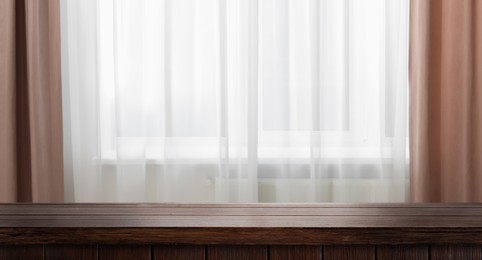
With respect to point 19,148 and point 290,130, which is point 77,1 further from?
point 290,130

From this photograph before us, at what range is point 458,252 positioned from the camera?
35.5 inches

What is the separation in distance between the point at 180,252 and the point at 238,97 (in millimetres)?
1231

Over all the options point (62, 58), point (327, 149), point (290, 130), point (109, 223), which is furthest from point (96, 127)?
point (109, 223)

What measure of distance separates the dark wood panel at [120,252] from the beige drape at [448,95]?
4.49ft

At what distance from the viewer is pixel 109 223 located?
930mm

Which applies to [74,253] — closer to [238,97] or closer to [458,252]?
[458,252]

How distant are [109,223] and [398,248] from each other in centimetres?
47

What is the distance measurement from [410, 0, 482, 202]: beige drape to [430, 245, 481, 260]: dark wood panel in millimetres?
1157

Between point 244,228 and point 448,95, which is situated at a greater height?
point 448,95

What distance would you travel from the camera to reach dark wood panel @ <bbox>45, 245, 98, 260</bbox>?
3.00 ft

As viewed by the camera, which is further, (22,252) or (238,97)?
(238,97)

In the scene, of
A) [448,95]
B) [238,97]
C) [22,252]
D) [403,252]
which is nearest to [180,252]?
[22,252]

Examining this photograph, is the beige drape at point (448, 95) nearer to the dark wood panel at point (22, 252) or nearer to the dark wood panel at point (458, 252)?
the dark wood panel at point (458, 252)

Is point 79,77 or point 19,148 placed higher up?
point 79,77
